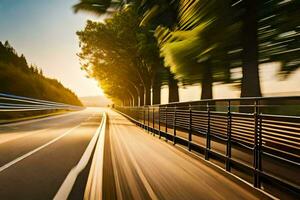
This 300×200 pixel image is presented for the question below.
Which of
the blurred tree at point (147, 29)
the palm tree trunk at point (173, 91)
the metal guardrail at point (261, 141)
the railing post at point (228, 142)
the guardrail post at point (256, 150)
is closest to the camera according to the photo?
the metal guardrail at point (261, 141)

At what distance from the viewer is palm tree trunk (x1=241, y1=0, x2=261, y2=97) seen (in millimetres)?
11820

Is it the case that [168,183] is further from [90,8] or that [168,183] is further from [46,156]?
[90,8]

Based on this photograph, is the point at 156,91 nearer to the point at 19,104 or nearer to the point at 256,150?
the point at 19,104

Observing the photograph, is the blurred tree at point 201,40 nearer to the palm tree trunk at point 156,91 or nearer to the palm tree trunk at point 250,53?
the palm tree trunk at point 250,53

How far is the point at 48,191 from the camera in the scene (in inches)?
251

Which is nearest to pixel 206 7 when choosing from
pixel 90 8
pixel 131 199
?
pixel 131 199

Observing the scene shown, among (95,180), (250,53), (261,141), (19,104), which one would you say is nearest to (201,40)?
(250,53)

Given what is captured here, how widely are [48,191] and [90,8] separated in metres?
14.8

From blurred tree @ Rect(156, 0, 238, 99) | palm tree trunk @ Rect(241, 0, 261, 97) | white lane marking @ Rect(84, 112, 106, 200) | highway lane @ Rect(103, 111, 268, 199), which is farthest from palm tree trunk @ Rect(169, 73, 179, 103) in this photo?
white lane marking @ Rect(84, 112, 106, 200)

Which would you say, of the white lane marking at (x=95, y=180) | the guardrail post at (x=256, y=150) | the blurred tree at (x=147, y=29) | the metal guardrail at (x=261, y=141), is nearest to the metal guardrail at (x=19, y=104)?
the blurred tree at (x=147, y=29)

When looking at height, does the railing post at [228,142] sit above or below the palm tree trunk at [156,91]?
below

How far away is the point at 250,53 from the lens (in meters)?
12.1

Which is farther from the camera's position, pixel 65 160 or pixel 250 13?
pixel 250 13

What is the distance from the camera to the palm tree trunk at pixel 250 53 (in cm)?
1182
